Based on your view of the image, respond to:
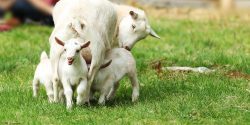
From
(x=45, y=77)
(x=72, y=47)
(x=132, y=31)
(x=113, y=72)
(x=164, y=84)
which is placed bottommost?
(x=164, y=84)

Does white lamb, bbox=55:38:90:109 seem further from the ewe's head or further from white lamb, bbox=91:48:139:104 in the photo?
the ewe's head

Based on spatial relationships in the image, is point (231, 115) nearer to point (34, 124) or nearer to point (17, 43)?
point (34, 124)

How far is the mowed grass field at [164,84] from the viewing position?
867cm

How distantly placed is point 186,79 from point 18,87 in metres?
2.28

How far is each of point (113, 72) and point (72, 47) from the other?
0.98m

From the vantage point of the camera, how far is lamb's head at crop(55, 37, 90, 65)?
28.2 ft

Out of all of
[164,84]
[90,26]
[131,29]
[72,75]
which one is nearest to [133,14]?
[131,29]

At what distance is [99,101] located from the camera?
31.0 ft

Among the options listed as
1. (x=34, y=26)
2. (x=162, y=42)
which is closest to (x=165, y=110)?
(x=162, y=42)

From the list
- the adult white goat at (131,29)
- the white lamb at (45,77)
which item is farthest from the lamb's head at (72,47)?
the adult white goat at (131,29)

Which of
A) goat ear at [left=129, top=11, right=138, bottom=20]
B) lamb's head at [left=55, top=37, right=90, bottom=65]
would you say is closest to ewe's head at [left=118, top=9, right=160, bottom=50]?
goat ear at [left=129, top=11, right=138, bottom=20]

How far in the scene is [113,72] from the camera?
947 centimetres

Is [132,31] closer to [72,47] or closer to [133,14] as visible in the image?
[133,14]

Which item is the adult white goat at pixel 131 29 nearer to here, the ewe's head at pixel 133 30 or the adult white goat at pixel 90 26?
the ewe's head at pixel 133 30
